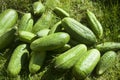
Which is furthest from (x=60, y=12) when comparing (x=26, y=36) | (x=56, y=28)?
(x=26, y=36)

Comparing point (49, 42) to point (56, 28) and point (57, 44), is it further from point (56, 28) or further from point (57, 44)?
point (56, 28)

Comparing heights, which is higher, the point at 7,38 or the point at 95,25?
the point at 7,38

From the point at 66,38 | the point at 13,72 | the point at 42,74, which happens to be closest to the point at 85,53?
the point at 66,38

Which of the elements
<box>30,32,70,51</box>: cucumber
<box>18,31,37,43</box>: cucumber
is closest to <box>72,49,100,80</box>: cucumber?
<box>30,32,70,51</box>: cucumber

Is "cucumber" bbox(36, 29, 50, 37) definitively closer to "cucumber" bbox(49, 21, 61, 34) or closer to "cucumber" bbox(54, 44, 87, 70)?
"cucumber" bbox(49, 21, 61, 34)

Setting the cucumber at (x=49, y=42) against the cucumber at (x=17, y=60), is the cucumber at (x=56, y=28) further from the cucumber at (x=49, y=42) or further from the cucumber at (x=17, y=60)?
the cucumber at (x=17, y=60)

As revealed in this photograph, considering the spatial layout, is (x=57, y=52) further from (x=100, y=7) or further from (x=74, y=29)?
(x=100, y=7)

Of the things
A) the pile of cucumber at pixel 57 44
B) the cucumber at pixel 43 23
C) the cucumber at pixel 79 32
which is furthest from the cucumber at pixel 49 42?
the cucumber at pixel 43 23
